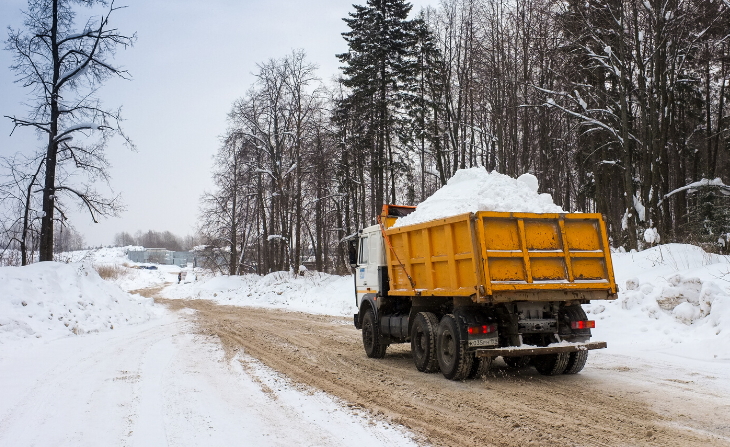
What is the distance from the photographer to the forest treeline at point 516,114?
63.9 feet

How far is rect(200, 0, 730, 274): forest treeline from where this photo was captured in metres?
19.5

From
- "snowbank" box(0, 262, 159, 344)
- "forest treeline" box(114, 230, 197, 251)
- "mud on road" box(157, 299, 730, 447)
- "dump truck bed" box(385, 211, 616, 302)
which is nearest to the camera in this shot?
"mud on road" box(157, 299, 730, 447)

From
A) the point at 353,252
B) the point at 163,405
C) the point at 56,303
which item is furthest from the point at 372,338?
the point at 56,303

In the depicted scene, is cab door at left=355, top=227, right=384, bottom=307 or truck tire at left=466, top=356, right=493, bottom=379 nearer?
truck tire at left=466, top=356, right=493, bottom=379

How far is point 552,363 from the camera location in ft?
26.7

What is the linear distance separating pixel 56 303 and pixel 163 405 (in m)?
10.2

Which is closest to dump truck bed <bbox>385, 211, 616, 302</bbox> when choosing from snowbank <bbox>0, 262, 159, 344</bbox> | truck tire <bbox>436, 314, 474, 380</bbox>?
truck tire <bbox>436, 314, 474, 380</bbox>

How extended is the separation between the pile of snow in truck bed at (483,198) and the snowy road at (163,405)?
3478mm

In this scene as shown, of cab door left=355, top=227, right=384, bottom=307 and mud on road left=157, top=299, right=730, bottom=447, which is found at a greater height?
cab door left=355, top=227, right=384, bottom=307

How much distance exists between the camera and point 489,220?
7406 mm

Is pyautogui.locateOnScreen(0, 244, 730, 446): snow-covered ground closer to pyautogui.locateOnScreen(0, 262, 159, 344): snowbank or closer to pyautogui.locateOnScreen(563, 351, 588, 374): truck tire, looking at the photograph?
pyautogui.locateOnScreen(0, 262, 159, 344): snowbank

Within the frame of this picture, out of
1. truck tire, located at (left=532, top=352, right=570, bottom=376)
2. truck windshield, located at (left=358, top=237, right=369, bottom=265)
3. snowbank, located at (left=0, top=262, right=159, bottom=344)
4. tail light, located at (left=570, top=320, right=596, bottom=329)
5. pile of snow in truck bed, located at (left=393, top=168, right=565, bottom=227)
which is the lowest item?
truck tire, located at (left=532, top=352, right=570, bottom=376)

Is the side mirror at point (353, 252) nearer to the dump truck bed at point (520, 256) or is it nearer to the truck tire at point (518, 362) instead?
the dump truck bed at point (520, 256)

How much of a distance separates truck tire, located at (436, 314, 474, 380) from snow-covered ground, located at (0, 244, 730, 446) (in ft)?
6.75
